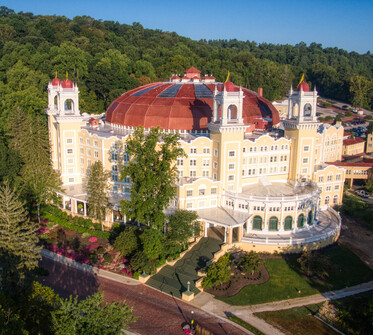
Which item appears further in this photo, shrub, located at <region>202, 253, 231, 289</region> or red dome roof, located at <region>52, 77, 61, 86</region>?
red dome roof, located at <region>52, 77, 61, 86</region>

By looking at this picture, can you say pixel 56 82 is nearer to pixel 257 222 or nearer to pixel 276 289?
pixel 257 222

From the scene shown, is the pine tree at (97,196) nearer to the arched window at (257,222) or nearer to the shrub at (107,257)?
the shrub at (107,257)

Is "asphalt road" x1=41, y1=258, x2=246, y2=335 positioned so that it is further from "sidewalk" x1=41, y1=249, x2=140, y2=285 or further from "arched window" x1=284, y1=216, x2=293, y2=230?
"arched window" x1=284, y1=216, x2=293, y2=230

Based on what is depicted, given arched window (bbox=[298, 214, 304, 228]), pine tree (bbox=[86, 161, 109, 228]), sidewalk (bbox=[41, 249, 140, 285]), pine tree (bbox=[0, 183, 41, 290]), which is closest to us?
pine tree (bbox=[0, 183, 41, 290])

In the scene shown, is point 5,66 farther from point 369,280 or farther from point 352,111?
point 352,111

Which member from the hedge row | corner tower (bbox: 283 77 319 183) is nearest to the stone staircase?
the hedge row

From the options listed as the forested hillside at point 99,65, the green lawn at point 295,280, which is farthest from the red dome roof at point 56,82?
the green lawn at point 295,280

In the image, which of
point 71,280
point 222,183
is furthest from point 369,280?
point 71,280
